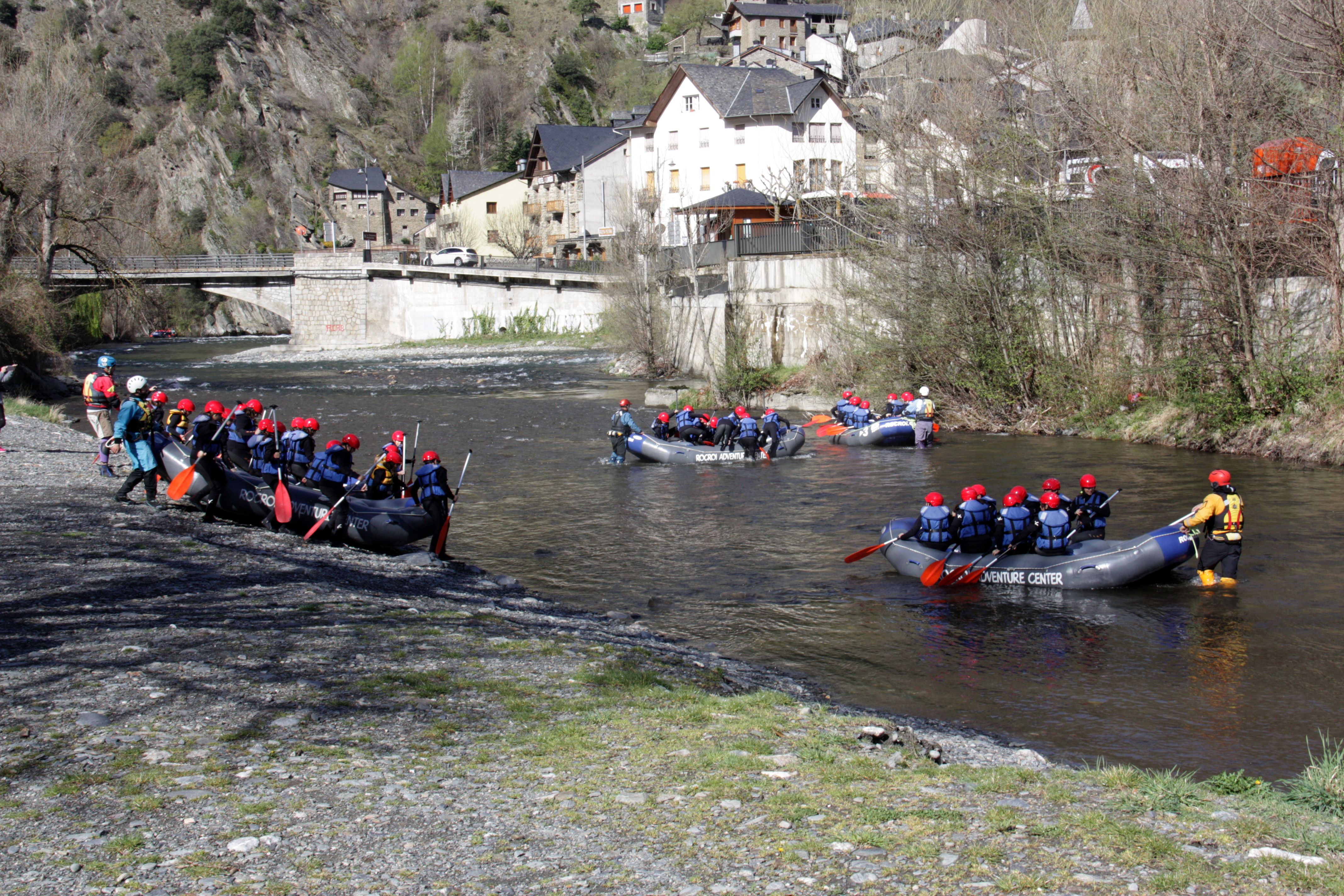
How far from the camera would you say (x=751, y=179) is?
6612 cm

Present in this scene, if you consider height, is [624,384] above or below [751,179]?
below

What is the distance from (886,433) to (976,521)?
12.6m

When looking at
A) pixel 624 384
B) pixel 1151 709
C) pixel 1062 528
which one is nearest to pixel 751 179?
pixel 624 384

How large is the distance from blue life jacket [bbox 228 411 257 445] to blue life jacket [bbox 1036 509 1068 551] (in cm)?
1268

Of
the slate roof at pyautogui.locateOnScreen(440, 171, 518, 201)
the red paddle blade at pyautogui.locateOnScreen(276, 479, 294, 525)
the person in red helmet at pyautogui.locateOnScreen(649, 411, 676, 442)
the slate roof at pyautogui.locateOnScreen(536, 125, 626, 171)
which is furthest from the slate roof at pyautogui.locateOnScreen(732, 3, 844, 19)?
the red paddle blade at pyautogui.locateOnScreen(276, 479, 294, 525)

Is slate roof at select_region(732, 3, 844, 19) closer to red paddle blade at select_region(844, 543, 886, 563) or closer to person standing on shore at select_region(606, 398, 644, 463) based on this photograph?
person standing on shore at select_region(606, 398, 644, 463)

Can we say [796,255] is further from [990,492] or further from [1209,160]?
[990,492]

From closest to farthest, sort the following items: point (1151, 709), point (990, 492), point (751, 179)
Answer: point (1151, 709) → point (990, 492) → point (751, 179)

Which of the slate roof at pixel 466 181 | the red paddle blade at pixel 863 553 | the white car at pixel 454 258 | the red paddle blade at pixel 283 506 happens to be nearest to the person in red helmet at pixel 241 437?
the red paddle blade at pixel 283 506

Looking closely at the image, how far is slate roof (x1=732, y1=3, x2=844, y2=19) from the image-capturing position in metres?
113

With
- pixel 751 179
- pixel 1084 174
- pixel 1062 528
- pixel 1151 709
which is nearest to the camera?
pixel 1151 709

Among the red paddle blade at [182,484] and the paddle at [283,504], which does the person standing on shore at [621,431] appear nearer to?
the paddle at [283,504]

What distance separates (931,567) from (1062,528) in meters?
1.75

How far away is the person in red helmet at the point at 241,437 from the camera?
19.1 m
